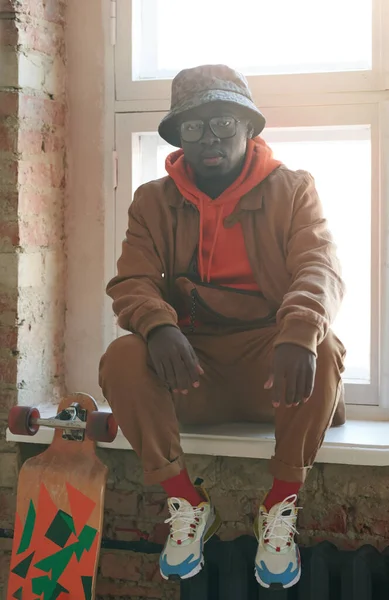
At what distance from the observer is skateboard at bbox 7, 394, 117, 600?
5.78ft

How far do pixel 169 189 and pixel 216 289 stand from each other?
0.95 ft

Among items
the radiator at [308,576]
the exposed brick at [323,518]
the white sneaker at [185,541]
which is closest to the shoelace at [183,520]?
the white sneaker at [185,541]

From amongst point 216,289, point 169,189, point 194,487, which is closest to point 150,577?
point 194,487

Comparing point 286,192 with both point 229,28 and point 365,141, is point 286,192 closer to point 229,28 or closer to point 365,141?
point 365,141

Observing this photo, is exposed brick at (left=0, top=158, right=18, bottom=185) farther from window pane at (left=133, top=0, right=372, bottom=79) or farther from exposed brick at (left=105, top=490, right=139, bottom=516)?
exposed brick at (left=105, top=490, right=139, bottom=516)

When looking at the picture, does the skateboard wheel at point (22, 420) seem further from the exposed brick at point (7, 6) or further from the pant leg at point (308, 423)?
the exposed brick at point (7, 6)

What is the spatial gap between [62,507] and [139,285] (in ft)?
1.88

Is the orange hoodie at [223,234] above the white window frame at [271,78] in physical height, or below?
below

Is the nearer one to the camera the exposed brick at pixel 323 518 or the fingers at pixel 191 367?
the fingers at pixel 191 367

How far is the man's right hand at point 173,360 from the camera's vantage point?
1.62 metres

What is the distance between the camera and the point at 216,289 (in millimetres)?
1841

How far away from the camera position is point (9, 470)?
2.02 meters

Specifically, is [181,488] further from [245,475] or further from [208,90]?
[208,90]

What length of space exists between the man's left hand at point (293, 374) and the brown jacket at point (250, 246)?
103mm
